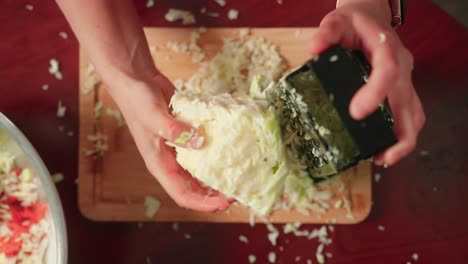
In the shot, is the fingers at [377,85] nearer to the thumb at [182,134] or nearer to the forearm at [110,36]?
the thumb at [182,134]

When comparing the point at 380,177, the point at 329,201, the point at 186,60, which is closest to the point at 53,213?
the point at 186,60

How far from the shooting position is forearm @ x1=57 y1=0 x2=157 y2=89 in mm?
1120

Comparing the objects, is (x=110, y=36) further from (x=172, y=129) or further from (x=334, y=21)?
(x=334, y=21)

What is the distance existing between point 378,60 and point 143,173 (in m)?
0.66

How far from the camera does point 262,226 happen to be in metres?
1.34

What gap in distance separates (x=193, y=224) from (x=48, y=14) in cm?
64

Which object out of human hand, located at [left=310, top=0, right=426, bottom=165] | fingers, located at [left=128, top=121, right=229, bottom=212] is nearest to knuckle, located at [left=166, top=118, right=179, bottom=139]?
fingers, located at [left=128, top=121, right=229, bottom=212]

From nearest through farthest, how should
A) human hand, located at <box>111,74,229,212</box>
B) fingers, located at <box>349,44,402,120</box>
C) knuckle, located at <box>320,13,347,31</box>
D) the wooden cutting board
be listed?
1. fingers, located at <box>349,44,402,120</box>
2. knuckle, located at <box>320,13,347,31</box>
3. human hand, located at <box>111,74,229,212</box>
4. the wooden cutting board

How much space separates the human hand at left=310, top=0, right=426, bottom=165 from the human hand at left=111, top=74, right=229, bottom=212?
331 mm

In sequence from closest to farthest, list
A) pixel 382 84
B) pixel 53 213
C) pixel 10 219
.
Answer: pixel 382 84 → pixel 53 213 → pixel 10 219

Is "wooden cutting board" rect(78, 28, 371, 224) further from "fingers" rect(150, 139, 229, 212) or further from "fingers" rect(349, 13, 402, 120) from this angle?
"fingers" rect(349, 13, 402, 120)

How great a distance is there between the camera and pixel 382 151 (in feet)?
3.07

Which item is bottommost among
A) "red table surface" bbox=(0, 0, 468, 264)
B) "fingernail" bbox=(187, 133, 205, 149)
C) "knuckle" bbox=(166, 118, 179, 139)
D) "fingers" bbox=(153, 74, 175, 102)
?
"red table surface" bbox=(0, 0, 468, 264)

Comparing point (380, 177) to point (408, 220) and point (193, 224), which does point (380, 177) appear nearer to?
point (408, 220)
